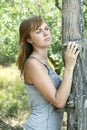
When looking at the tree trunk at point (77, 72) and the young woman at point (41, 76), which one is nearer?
the young woman at point (41, 76)

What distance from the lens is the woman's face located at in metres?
2.53

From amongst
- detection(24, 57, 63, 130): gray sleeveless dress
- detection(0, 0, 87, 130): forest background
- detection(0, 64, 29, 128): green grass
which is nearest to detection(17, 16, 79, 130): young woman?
detection(24, 57, 63, 130): gray sleeveless dress

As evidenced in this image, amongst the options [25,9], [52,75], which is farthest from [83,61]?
[25,9]

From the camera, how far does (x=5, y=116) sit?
27.6 ft

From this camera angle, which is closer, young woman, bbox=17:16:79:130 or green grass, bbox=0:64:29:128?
young woman, bbox=17:16:79:130

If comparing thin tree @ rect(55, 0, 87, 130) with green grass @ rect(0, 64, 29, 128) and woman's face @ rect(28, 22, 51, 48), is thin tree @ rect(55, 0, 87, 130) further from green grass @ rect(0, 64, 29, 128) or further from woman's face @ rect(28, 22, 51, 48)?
green grass @ rect(0, 64, 29, 128)

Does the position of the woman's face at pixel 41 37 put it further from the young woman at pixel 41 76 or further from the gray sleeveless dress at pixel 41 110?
the gray sleeveless dress at pixel 41 110

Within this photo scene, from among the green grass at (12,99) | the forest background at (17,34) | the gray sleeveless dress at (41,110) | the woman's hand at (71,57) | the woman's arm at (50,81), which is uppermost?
the woman's hand at (71,57)

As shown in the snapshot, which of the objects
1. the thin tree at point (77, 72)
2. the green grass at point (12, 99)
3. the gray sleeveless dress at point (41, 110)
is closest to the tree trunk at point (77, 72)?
the thin tree at point (77, 72)

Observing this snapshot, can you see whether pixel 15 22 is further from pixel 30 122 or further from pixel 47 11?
pixel 30 122

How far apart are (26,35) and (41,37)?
109mm

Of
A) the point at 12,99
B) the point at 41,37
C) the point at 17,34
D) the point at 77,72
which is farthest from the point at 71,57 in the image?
the point at 12,99

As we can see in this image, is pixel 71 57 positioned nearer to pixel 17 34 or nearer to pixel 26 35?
pixel 26 35

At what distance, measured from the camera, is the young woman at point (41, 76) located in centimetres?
242
